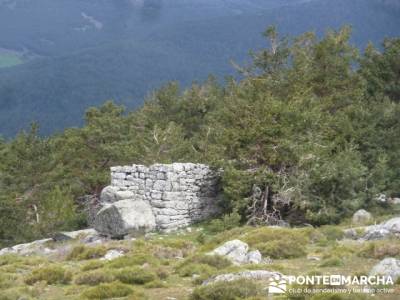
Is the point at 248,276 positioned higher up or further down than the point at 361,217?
higher up

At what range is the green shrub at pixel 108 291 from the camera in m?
13.4

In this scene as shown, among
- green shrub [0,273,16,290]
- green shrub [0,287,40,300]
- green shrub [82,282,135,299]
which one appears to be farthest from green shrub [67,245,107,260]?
green shrub [82,282,135,299]

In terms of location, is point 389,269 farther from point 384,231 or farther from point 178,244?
point 178,244

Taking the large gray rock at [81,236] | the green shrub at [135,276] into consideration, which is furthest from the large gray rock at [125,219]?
the green shrub at [135,276]

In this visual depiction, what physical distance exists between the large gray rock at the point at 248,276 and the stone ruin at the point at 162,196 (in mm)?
13272

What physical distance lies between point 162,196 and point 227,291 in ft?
53.9

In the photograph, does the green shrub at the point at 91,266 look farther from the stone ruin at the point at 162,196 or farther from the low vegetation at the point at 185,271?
the stone ruin at the point at 162,196

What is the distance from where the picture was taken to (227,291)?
40.1 feet

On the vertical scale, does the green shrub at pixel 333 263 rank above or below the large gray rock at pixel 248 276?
below

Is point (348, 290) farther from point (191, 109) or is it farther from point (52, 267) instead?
point (191, 109)

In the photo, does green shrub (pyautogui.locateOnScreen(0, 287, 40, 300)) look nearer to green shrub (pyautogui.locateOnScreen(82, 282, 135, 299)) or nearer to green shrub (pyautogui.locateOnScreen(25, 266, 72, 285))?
green shrub (pyautogui.locateOnScreen(25, 266, 72, 285))

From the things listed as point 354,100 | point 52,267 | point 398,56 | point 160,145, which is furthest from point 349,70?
point 52,267

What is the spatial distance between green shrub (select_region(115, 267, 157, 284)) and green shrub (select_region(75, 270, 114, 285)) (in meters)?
0.24

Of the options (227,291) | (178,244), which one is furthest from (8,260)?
(227,291)
